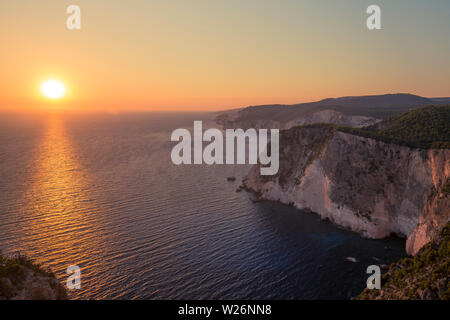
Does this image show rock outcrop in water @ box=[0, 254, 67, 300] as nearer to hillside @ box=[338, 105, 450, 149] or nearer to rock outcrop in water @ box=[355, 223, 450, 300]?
rock outcrop in water @ box=[355, 223, 450, 300]

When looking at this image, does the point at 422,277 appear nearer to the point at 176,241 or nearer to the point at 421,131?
the point at 176,241

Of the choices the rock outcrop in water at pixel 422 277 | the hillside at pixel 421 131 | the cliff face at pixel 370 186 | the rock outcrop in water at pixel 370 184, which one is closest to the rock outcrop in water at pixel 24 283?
the rock outcrop in water at pixel 422 277

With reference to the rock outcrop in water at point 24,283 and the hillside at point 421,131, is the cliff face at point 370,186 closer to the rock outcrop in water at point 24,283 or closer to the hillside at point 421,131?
the hillside at point 421,131

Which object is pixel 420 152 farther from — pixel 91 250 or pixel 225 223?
pixel 91 250

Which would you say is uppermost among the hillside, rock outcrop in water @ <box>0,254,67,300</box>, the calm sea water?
the hillside

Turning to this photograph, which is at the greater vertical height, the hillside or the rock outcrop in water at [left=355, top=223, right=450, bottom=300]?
the hillside

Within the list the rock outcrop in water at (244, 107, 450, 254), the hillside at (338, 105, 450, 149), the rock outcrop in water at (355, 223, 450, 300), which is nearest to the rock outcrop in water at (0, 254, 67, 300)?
the rock outcrop in water at (355, 223, 450, 300)
